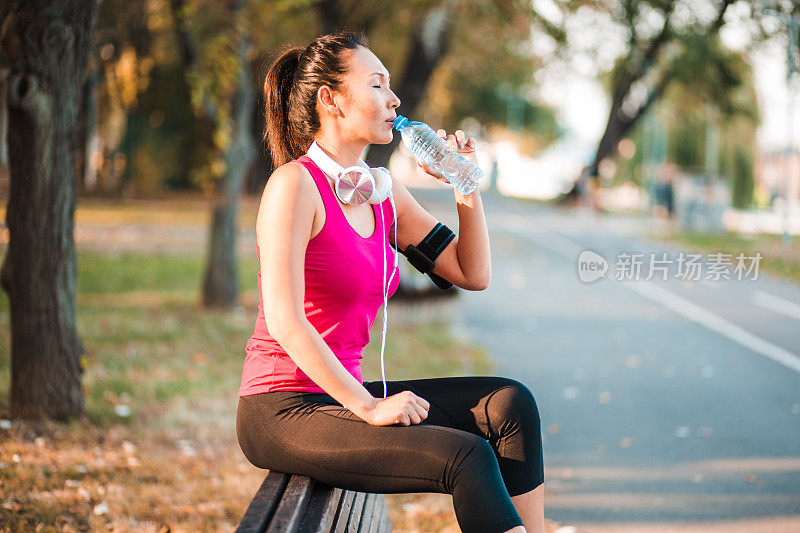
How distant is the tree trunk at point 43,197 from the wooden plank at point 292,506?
10.6 feet

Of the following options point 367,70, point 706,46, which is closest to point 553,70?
point 706,46

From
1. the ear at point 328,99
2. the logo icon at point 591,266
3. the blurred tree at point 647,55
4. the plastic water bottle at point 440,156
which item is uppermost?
the blurred tree at point 647,55

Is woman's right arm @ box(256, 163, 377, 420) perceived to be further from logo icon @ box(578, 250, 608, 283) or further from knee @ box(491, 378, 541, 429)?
logo icon @ box(578, 250, 608, 283)

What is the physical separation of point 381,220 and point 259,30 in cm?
964

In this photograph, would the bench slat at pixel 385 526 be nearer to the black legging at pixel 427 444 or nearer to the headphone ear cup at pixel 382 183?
the black legging at pixel 427 444

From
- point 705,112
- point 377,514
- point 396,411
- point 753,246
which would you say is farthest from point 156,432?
point 705,112

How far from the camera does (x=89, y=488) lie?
4477mm

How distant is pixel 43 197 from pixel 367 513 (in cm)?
314

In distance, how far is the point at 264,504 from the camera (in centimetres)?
250

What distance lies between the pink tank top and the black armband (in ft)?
1.28

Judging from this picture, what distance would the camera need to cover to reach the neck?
297 cm

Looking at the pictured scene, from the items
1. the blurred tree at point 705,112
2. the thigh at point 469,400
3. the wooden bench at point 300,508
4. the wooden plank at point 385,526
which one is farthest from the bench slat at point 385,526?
the blurred tree at point 705,112

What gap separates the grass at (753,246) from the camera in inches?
631

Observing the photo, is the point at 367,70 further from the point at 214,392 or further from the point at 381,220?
the point at 214,392
